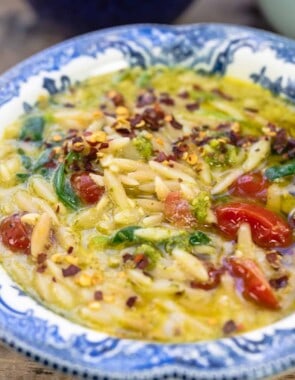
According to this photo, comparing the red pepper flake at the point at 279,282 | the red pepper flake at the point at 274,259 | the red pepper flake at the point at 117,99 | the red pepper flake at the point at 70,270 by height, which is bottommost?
the red pepper flake at the point at 279,282

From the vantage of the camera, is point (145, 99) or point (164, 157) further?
point (145, 99)

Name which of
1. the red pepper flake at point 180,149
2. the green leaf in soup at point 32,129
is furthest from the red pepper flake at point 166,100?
the green leaf in soup at point 32,129

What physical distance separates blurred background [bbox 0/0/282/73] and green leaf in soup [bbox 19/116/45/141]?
1.34 metres

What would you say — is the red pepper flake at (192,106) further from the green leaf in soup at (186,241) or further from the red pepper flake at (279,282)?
the red pepper flake at (279,282)

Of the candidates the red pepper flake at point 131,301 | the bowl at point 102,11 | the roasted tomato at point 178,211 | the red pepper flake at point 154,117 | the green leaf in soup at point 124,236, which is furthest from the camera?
the bowl at point 102,11

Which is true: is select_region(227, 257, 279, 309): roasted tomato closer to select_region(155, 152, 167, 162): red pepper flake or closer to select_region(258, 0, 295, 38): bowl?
select_region(155, 152, 167, 162): red pepper flake

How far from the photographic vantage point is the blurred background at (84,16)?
19.0ft

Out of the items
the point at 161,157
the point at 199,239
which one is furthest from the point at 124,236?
the point at 161,157

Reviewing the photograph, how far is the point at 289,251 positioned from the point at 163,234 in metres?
0.69

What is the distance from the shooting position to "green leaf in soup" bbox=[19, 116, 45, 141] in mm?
4605

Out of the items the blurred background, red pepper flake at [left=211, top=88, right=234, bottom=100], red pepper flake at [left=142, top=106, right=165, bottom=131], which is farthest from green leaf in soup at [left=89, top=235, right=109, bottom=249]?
the blurred background

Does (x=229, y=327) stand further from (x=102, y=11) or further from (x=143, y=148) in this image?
(x=102, y=11)

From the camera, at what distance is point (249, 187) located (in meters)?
4.14

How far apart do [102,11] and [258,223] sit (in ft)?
8.99
